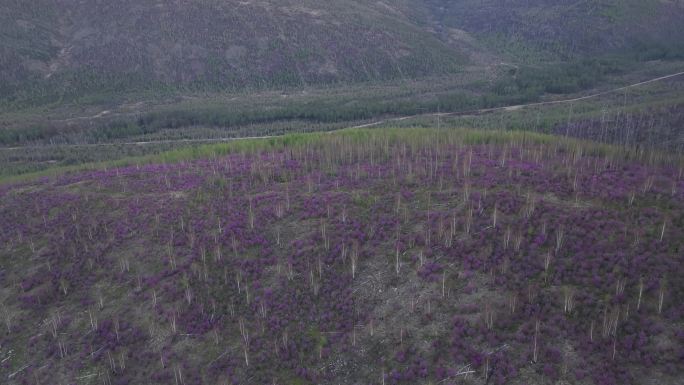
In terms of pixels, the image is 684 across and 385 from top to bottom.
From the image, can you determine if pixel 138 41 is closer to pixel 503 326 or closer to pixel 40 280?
pixel 40 280

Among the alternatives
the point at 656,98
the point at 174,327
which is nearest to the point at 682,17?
the point at 656,98

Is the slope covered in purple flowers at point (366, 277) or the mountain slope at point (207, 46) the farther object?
the mountain slope at point (207, 46)

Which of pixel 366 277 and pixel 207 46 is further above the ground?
pixel 207 46

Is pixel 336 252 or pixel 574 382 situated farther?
pixel 336 252

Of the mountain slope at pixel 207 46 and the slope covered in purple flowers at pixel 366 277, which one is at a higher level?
the mountain slope at pixel 207 46

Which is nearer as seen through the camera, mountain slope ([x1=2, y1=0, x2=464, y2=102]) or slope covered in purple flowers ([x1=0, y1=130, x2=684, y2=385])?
slope covered in purple flowers ([x1=0, y1=130, x2=684, y2=385])

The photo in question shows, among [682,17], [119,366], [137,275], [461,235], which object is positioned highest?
[682,17]

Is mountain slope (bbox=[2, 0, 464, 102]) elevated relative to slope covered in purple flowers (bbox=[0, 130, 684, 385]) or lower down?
elevated

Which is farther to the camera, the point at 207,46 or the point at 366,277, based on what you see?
the point at 207,46
